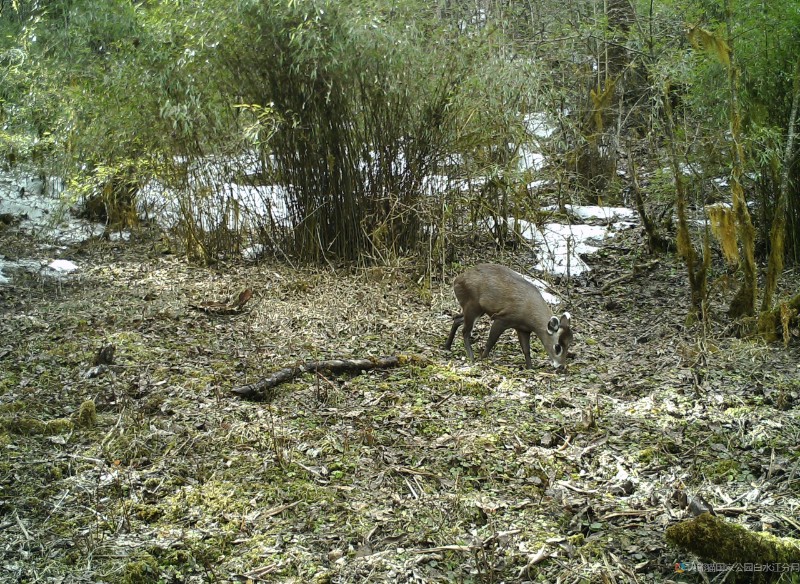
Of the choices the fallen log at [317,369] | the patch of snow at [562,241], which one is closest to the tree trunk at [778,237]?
the patch of snow at [562,241]

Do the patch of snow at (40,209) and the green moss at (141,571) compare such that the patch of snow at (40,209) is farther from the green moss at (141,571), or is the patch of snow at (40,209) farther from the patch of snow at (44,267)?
the green moss at (141,571)

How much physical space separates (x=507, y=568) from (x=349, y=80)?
5.27m

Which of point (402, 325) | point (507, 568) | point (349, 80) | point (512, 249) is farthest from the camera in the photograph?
point (512, 249)

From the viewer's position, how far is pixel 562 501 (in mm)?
3256

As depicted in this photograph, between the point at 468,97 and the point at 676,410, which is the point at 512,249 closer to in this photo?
the point at 468,97

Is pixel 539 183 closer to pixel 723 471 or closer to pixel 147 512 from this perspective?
pixel 723 471

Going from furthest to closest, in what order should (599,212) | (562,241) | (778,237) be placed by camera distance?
(599,212)
(562,241)
(778,237)

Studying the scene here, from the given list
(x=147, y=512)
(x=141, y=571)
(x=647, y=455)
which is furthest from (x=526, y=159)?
(x=141, y=571)

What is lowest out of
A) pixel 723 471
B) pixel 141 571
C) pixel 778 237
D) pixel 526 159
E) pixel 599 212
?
pixel 141 571

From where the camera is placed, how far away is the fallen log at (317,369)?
4500 millimetres

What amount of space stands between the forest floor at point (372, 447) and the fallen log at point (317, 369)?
7 cm

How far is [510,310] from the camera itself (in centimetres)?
544

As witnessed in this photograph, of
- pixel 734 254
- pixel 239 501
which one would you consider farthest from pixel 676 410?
pixel 239 501

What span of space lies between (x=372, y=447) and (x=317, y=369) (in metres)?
1.07
